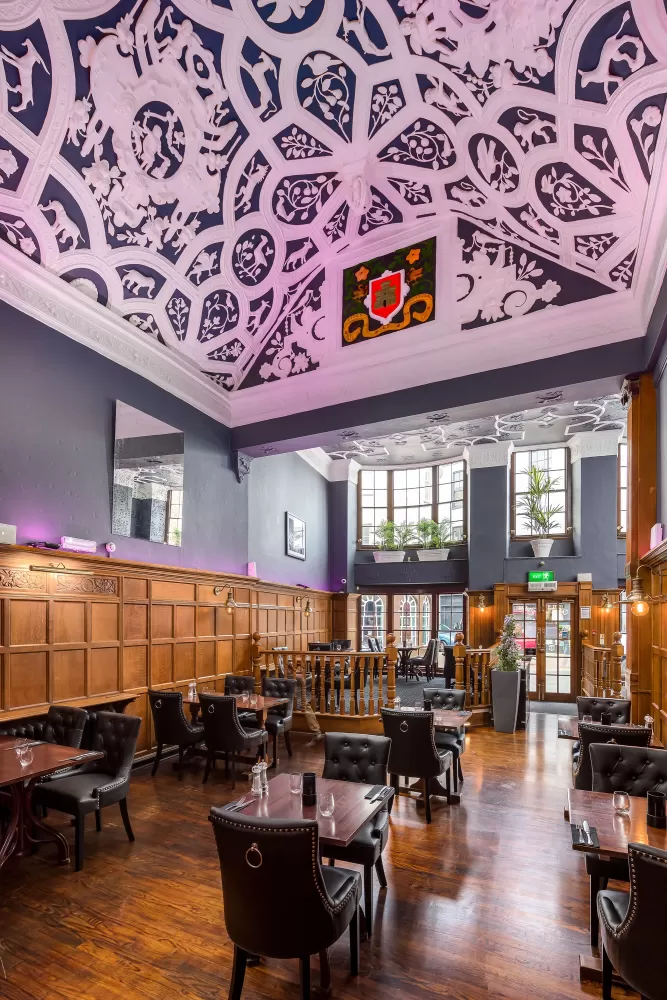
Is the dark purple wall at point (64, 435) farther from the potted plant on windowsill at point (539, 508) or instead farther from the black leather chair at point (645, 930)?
the potted plant on windowsill at point (539, 508)

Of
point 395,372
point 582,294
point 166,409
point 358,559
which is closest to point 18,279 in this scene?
point 166,409

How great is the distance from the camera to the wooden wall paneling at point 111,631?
5.26 metres

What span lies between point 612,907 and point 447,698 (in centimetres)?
414

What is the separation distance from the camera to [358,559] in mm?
15312

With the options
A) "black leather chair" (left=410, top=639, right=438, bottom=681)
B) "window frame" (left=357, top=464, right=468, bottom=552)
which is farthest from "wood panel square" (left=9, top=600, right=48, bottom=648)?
"window frame" (left=357, top=464, right=468, bottom=552)

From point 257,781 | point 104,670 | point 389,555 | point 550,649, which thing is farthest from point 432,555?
point 257,781

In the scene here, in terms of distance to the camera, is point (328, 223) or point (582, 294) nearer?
point (582, 294)

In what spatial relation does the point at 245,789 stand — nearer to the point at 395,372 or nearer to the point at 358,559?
the point at 395,372

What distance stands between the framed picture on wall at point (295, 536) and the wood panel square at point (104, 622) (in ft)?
18.3

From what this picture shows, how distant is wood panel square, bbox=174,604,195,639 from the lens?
745cm

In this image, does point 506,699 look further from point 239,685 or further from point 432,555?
point 432,555

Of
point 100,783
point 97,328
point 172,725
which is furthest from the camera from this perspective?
point 97,328

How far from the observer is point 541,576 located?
1283 centimetres

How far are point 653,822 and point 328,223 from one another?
6.77 metres
